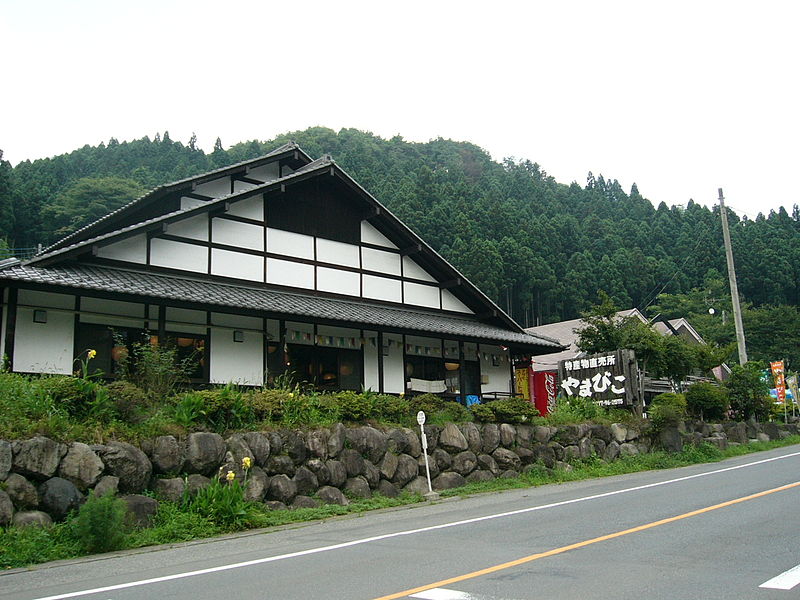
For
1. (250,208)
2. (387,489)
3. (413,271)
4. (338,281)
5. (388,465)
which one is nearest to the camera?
(387,489)

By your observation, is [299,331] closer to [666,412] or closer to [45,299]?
[45,299]

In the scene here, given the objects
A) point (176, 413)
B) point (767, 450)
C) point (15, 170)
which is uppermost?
point (15, 170)

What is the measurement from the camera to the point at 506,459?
Result: 1839cm

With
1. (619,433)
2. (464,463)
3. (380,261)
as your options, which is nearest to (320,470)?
(464,463)

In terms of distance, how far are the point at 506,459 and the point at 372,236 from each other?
883cm

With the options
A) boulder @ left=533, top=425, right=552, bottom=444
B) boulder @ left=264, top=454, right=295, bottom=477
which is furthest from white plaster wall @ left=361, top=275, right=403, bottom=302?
boulder @ left=264, top=454, right=295, bottom=477

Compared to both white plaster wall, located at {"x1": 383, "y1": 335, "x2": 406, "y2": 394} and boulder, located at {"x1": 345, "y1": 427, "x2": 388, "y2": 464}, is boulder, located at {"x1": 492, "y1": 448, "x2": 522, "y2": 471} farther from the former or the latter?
white plaster wall, located at {"x1": 383, "y1": 335, "x2": 406, "y2": 394}

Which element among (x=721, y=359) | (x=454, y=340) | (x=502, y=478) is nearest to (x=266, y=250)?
(x=454, y=340)

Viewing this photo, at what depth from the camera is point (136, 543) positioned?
35.5 feet

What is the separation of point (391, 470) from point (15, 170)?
62.0 m

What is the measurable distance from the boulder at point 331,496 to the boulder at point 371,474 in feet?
3.00

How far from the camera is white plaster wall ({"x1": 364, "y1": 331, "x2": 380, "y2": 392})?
22.1m

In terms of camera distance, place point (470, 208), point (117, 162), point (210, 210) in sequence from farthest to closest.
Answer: point (117, 162) < point (470, 208) < point (210, 210)

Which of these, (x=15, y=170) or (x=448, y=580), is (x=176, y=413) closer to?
(x=448, y=580)
